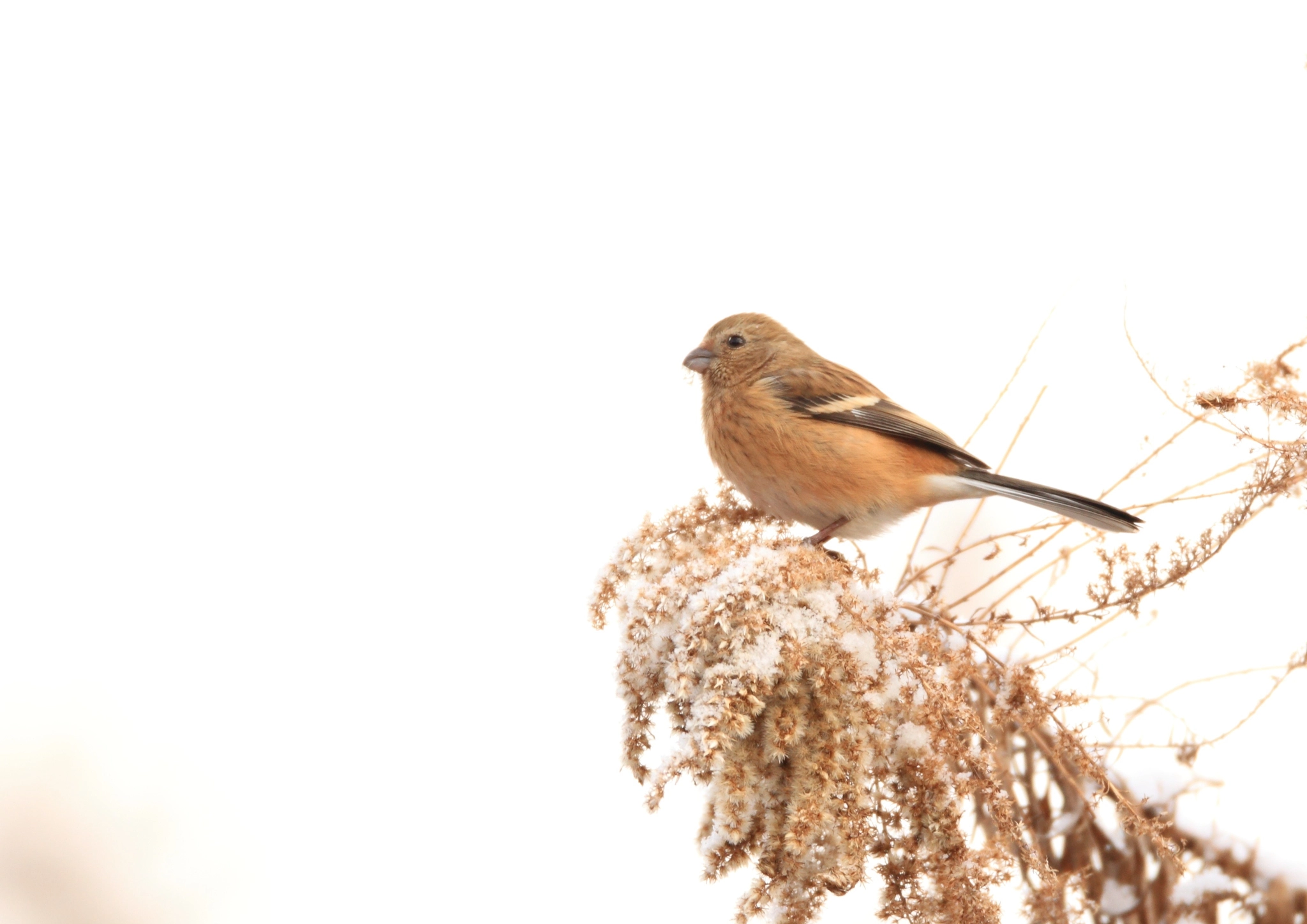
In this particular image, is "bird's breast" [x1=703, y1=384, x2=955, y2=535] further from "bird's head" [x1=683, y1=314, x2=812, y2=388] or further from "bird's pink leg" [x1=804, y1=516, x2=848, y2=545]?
"bird's head" [x1=683, y1=314, x2=812, y2=388]

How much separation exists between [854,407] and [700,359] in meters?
0.27

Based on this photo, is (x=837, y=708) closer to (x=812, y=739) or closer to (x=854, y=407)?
(x=812, y=739)

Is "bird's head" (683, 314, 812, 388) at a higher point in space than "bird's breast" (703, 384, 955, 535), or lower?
higher

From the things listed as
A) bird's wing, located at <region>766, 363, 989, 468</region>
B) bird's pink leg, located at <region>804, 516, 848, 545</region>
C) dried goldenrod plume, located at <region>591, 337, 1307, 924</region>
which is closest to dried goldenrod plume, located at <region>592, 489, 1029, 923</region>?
dried goldenrod plume, located at <region>591, 337, 1307, 924</region>

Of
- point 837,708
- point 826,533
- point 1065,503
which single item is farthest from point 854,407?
point 837,708

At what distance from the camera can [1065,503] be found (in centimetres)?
139

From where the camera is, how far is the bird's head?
1.73 metres

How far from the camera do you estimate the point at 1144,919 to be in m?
1.45

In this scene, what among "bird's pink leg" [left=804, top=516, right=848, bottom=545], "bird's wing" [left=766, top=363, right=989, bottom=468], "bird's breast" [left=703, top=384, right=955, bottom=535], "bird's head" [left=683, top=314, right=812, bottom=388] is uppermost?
"bird's head" [left=683, top=314, right=812, bottom=388]

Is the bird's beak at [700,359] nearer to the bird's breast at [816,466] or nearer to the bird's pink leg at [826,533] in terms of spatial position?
the bird's breast at [816,466]

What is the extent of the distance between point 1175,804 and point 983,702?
31 cm

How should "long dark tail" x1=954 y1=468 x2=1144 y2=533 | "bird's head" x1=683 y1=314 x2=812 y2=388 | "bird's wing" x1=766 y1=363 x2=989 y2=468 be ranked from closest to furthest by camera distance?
"long dark tail" x1=954 y1=468 x2=1144 y2=533, "bird's wing" x1=766 y1=363 x2=989 y2=468, "bird's head" x1=683 y1=314 x2=812 y2=388

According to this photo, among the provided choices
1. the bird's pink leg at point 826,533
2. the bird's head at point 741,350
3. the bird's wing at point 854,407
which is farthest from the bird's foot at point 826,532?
the bird's head at point 741,350

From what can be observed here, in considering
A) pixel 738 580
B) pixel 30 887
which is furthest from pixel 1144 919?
pixel 30 887
